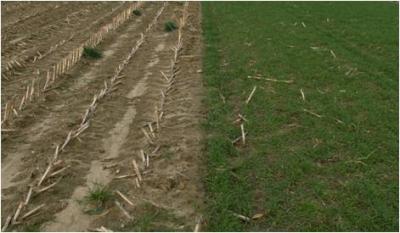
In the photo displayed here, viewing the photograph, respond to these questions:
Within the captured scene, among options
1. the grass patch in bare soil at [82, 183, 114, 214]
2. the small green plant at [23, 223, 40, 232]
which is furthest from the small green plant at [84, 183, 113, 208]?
the small green plant at [23, 223, 40, 232]

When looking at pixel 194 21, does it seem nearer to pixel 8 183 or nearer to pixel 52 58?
pixel 52 58

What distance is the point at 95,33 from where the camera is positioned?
14625mm

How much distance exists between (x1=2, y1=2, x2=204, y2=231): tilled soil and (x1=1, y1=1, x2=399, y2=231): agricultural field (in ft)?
0.07

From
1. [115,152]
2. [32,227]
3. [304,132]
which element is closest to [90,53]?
[115,152]

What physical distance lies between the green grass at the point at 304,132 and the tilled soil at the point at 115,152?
33cm

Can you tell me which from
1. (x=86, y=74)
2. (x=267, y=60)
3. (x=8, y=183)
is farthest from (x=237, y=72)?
(x=8, y=183)

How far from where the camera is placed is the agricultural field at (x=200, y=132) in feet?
18.3

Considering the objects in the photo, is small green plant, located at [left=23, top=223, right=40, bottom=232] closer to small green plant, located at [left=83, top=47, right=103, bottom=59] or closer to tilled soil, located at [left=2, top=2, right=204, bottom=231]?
tilled soil, located at [left=2, top=2, right=204, bottom=231]

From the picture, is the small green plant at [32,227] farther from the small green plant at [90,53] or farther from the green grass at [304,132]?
the small green plant at [90,53]

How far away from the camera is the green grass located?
557 centimetres

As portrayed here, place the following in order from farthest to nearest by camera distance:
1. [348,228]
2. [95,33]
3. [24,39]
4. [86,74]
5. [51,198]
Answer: [95,33]
[24,39]
[86,74]
[51,198]
[348,228]

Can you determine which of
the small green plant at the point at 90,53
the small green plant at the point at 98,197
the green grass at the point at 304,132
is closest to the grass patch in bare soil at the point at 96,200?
the small green plant at the point at 98,197

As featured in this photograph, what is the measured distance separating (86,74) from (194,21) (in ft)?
24.1

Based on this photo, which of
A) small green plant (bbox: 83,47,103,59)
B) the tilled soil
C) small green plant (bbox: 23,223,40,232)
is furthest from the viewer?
small green plant (bbox: 83,47,103,59)
